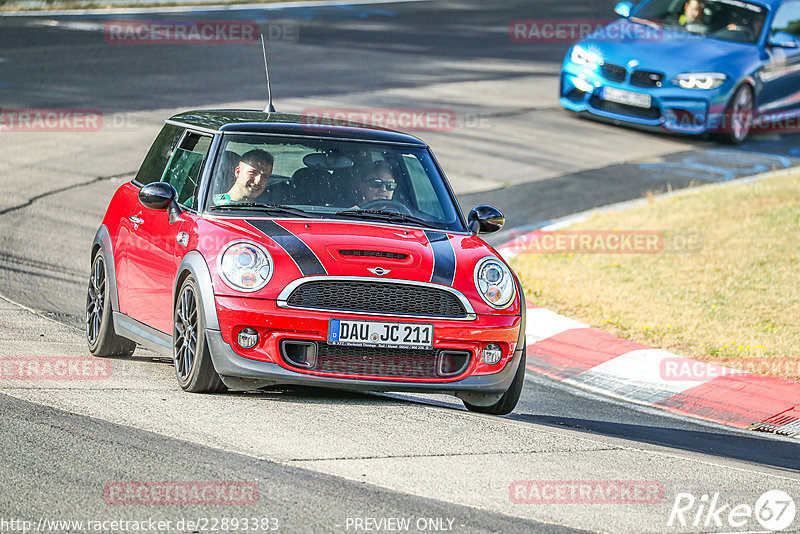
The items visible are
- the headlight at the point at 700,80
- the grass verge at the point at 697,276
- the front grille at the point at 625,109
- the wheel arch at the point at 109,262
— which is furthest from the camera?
the front grille at the point at 625,109

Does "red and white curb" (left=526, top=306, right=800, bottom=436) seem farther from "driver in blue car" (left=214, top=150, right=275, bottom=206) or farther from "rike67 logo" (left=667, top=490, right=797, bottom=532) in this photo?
"driver in blue car" (left=214, top=150, right=275, bottom=206)

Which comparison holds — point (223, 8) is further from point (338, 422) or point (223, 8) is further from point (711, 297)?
point (338, 422)

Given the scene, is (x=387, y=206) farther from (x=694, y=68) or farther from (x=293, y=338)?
(x=694, y=68)

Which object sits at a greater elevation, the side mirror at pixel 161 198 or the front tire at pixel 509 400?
the side mirror at pixel 161 198

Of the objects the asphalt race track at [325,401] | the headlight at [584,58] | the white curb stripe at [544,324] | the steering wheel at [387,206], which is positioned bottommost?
the white curb stripe at [544,324]

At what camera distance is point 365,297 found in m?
6.61

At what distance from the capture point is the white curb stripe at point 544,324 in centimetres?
1038

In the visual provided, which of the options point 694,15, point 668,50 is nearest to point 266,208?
point 668,50

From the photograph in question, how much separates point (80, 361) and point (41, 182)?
6.05m

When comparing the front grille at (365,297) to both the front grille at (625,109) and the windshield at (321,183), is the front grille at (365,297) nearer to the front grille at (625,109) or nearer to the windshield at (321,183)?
the windshield at (321,183)

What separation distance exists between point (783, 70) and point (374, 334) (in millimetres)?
13614

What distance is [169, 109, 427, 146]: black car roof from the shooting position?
25.1ft

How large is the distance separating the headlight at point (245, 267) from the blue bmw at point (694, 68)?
11.7 metres

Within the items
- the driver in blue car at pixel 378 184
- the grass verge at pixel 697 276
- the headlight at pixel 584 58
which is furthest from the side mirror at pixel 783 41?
the driver in blue car at pixel 378 184
